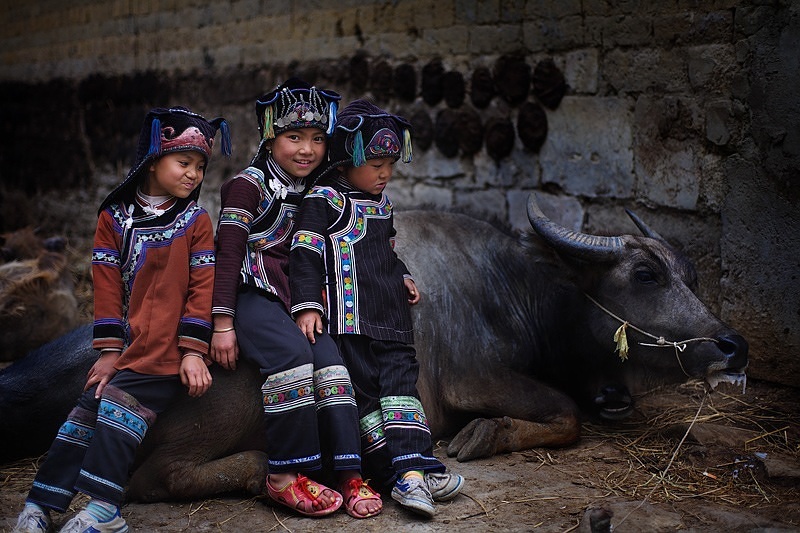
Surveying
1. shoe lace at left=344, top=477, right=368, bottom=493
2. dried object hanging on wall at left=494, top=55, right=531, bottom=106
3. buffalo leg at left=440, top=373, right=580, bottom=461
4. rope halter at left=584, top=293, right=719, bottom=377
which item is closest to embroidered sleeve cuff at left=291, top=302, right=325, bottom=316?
shoe lace at left=344, top=477, right=368, bottom=493

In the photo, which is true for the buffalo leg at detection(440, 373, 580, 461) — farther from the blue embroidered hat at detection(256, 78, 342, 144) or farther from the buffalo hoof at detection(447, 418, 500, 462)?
the blue embroidered hat at detection(256, 78, 342, 144)

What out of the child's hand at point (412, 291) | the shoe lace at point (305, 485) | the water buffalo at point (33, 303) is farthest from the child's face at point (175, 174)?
the water buffalo at point (33, 303)

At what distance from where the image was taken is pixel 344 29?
7.33m

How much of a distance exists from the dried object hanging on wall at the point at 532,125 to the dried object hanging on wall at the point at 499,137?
0.09 meters

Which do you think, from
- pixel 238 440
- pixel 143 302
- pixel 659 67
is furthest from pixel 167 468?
pixel 659 67

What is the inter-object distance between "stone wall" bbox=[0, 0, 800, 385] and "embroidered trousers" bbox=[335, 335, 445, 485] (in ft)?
7.87

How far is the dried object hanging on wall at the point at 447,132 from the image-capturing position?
653 centimetres

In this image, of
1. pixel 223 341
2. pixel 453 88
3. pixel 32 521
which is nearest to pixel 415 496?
pixel 223 341

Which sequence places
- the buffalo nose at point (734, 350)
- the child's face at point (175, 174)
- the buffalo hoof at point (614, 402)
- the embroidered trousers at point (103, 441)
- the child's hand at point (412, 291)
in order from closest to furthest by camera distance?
the embroidered trousers at point (103, 441) → the child's face at point (175, 174) → the buffalo nose at point (734, 350) → the child's hand at point (412, 291) → the buffalo hoof at point (614, 402)

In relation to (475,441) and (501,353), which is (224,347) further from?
(501,353)

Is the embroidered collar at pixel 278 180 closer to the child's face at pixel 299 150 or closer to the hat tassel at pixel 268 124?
the child's face at pixel 299 150

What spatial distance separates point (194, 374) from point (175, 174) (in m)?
0.78

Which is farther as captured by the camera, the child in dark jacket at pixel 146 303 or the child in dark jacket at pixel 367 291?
the child in dark jacket at pixel 367 291

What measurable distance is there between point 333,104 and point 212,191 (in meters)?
5.37
